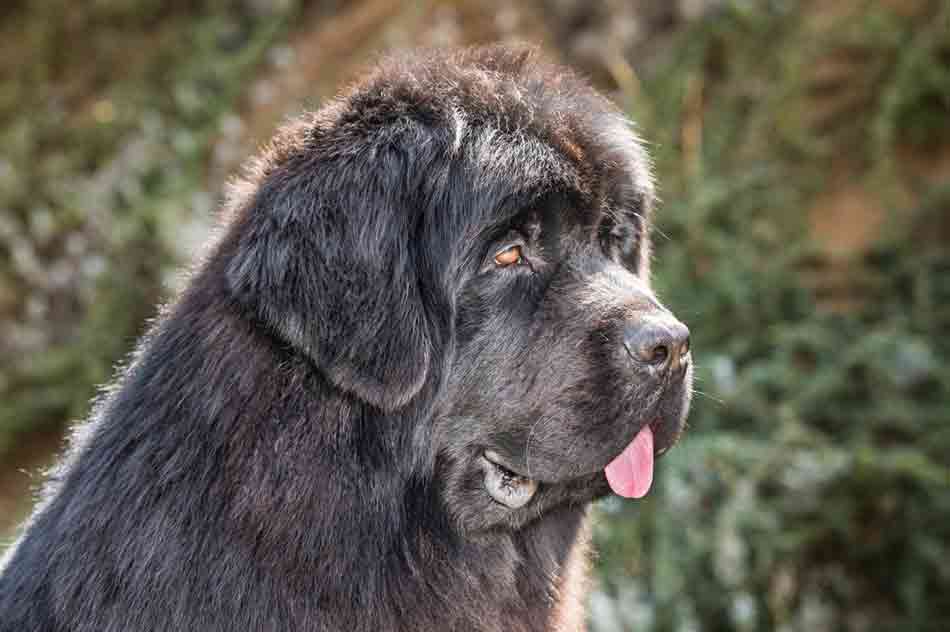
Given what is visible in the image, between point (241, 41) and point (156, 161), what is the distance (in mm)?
1377

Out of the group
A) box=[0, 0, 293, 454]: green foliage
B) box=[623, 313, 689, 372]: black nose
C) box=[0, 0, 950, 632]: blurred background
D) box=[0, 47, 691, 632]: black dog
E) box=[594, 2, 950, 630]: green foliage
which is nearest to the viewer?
box=[0, 47, 691, 632]: black dog

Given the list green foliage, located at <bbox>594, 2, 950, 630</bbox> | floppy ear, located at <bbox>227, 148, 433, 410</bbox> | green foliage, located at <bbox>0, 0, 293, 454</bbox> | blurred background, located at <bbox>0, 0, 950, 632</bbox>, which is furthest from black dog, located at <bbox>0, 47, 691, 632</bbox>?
green foliage, located at <bbox>0, 0, 293, 454</bbox>

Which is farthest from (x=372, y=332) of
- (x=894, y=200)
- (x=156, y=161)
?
(x=156, y=161)

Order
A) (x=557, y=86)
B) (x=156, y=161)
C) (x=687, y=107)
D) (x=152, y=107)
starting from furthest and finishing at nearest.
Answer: (x=152, y=107)
(x=156, y=161)
(x=687, y=107)
(x=557, y=86)

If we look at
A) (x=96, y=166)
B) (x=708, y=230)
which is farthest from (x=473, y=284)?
(x=96, y=166)

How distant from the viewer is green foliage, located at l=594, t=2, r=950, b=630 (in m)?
5.00

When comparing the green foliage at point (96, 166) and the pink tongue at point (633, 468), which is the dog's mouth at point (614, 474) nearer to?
the pink tongue at point (633, 468)

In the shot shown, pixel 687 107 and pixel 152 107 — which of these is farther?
pixel 152 107

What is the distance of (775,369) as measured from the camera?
213 inches

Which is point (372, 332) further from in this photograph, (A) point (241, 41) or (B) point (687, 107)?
(A) point (241, 41)

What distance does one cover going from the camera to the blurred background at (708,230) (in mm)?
5121

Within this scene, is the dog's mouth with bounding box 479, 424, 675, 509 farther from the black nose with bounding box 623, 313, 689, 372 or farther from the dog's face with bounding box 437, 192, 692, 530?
the black nose with bounding box 623, 313, 689, 372

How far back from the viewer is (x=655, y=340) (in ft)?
8.97

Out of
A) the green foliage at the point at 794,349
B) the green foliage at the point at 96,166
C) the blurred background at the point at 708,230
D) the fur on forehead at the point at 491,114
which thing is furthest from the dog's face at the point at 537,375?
the green foliage at the point at 96,166
